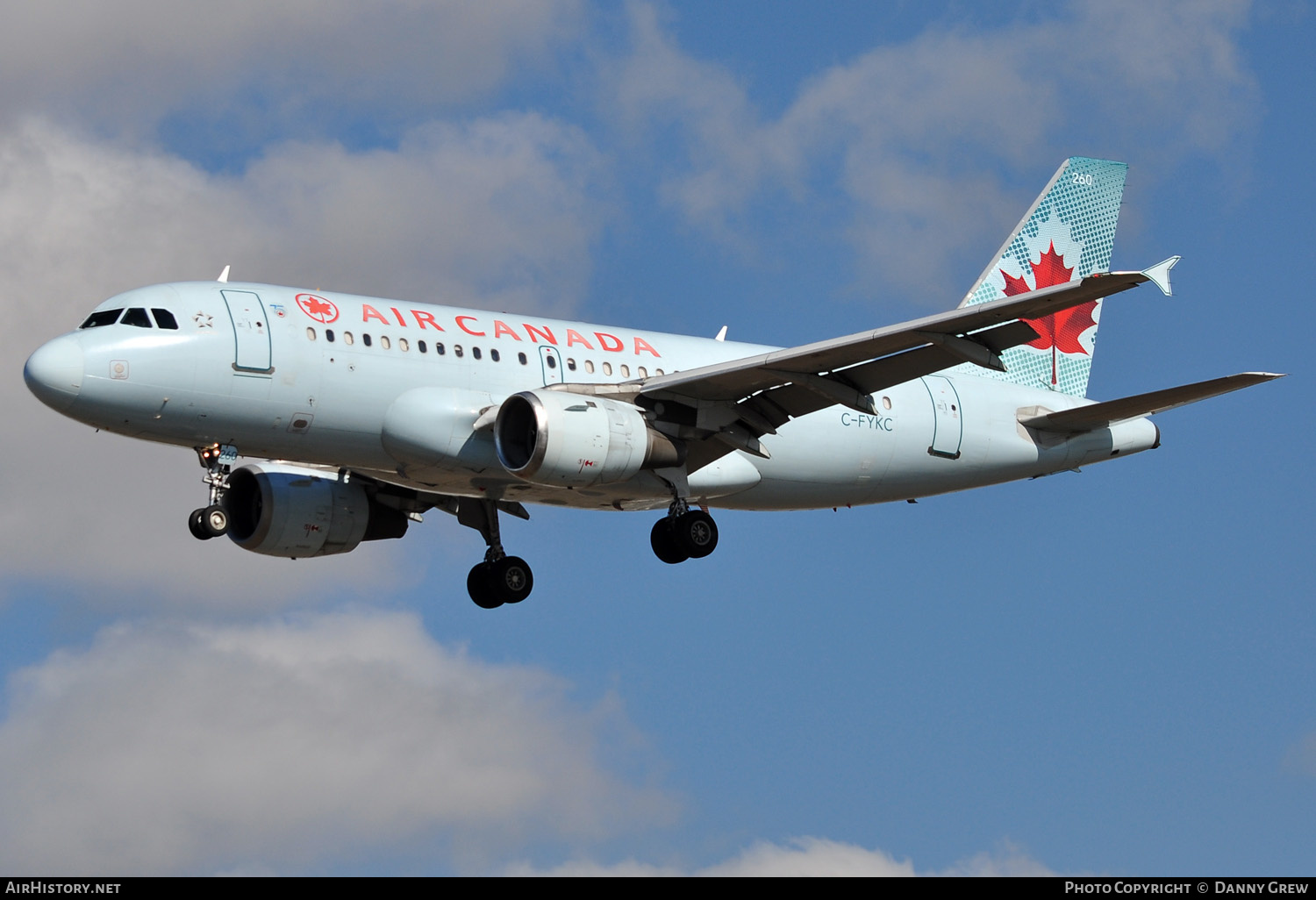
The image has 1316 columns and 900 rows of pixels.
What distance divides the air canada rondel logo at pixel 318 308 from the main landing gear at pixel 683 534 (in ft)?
26.4

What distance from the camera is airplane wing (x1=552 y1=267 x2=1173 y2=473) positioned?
31781 millimetres

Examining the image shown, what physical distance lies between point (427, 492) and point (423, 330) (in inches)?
237

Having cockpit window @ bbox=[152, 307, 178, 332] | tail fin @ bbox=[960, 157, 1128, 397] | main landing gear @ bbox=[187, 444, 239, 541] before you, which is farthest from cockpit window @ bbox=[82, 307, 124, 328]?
tail fin @ bbox=[960, 157, 1128, 397]

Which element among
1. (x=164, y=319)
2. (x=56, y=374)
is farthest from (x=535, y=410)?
(x=56, y=374)

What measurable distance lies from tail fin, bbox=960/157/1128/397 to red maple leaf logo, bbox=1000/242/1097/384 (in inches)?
0.9

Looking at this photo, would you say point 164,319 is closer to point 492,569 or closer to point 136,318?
point 136,318

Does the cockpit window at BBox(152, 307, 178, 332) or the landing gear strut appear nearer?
the cockpit window at BBox(152, 307, 178, 332)

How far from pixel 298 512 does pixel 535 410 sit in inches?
348

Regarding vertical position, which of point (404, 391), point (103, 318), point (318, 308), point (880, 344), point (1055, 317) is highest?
point (1055, 317)

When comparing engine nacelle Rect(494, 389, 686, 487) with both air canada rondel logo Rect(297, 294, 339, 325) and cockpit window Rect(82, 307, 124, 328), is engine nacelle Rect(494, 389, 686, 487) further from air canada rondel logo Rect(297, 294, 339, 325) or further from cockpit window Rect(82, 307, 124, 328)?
cockpit window Rect(82, 307, 124, 328)

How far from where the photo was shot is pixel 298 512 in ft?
134

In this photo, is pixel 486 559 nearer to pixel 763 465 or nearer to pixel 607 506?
pixel 607 506

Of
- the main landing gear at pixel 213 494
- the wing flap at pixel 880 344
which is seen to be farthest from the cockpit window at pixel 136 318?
the wing flap at pixel 880 344
